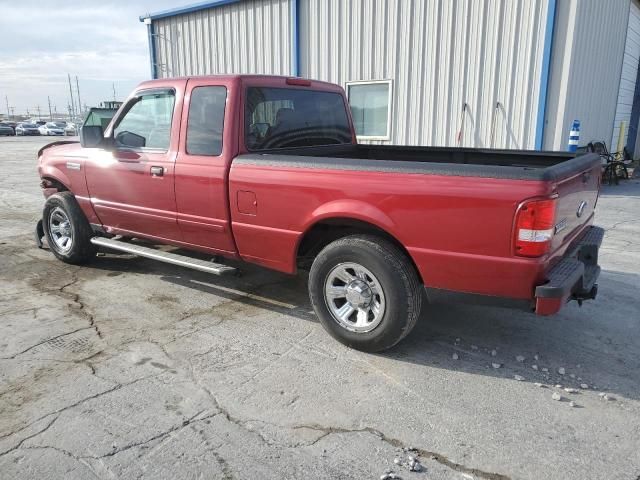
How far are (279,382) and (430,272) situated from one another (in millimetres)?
1190

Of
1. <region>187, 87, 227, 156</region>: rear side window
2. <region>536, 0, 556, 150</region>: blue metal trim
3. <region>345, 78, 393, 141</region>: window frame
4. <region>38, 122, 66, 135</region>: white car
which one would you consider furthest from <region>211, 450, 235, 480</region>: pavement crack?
<region>38, 122, 66, 135</region>: white car

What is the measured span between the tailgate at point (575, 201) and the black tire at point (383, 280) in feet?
2.99

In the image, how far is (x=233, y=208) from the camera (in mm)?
4070

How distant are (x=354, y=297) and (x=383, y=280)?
31 cm

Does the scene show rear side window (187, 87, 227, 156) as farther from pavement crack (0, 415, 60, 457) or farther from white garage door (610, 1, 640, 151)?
white garage door (610, 1, 640, 151)

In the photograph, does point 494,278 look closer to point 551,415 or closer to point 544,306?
point 544,306

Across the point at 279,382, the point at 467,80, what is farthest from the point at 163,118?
the point at 467,80

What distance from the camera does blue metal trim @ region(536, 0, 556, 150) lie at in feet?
29.9

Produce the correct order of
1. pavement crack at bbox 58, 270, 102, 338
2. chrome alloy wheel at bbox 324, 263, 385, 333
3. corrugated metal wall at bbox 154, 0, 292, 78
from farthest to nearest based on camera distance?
corrugated metal wall at bbox 154, 0, 292, 78 → pavement crack at bbox 58, 270, 102, 338 → chrome alloy wheel at bbox 324, 263, 385, 333

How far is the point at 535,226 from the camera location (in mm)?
2840

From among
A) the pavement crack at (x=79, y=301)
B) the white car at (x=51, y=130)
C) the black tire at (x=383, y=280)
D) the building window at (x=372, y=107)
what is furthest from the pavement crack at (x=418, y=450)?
the white car at (x=51, y=130)

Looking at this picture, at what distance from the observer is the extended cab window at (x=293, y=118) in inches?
167

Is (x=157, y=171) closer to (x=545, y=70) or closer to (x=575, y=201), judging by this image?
(x=575, y=201)

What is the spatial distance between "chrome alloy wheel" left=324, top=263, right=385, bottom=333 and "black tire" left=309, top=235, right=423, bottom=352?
3 cm
